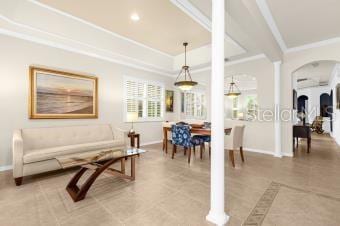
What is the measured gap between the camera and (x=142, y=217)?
6.15 feet

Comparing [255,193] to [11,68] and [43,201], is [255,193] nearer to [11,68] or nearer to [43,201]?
[43,201]

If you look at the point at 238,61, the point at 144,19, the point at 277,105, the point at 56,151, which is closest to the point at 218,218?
the point at 56,151

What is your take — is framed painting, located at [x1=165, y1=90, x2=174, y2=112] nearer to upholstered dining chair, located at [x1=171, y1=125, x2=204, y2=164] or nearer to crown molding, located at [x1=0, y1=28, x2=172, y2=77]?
crown molding, located at [x1=0, y1=28, x2=172, y2=77]

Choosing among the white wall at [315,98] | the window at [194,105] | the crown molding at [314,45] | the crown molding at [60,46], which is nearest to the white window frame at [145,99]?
the crown molding at [60,46]

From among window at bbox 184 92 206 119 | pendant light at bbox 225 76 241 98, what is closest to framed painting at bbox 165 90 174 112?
window at bbox 184 92 206 119

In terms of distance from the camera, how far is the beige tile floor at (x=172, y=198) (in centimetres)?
184

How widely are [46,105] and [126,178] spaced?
2.57 meters

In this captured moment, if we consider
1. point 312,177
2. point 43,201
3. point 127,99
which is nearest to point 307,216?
point 312,177

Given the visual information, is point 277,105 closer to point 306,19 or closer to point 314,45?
point 314,45

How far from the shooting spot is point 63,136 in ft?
12.3

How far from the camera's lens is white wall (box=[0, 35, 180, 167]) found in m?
3.33

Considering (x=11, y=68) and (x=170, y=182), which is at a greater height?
(x=11, y=68)

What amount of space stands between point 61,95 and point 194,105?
17.1 ft

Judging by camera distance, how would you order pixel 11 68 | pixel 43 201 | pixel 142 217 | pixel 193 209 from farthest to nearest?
pixel 11 68
pixel 43 201
pixel 193 209
pixel 142 217
